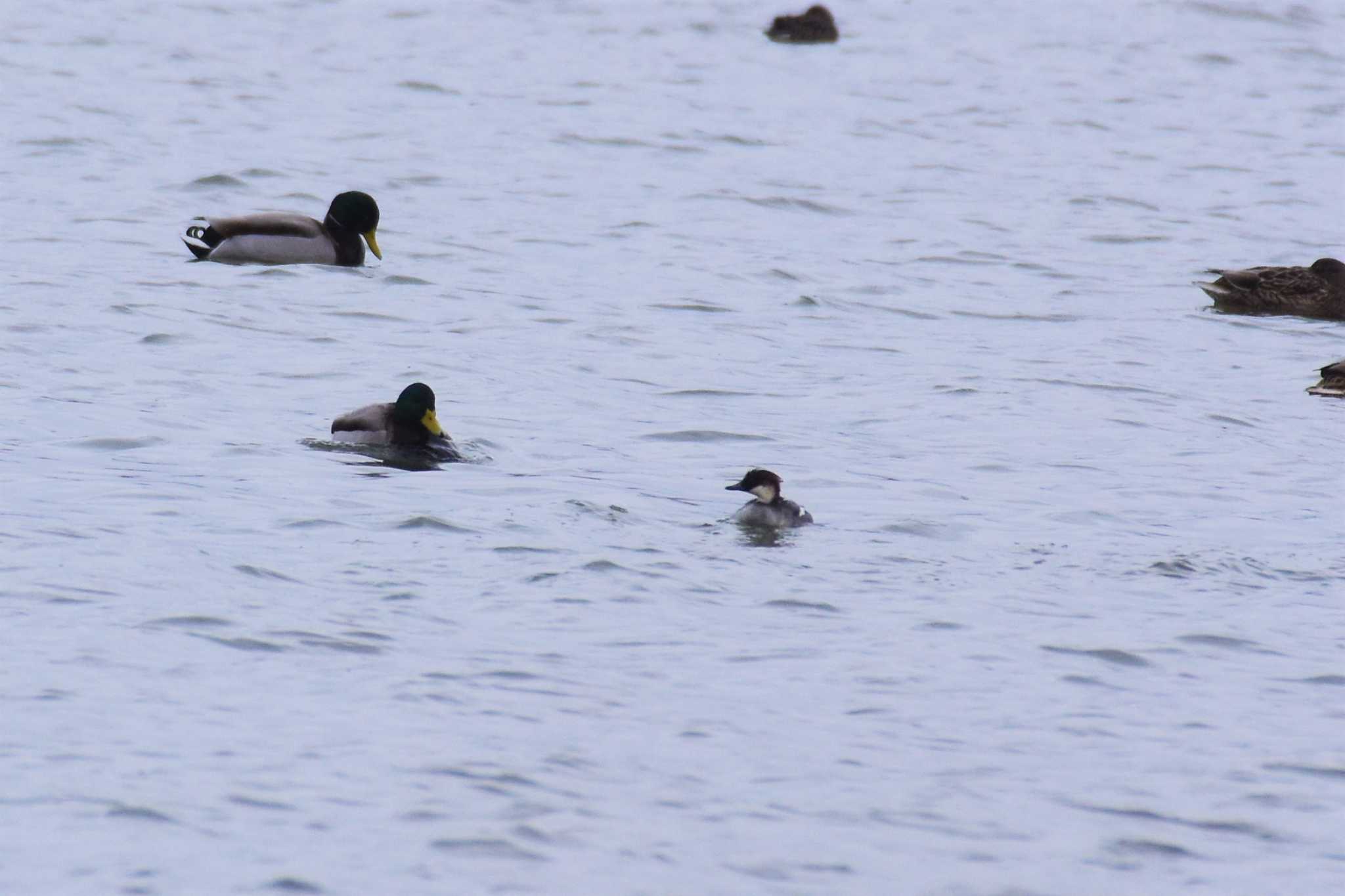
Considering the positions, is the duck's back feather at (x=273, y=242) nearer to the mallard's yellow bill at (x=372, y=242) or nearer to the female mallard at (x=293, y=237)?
the female mallard at (x=293, y=237)

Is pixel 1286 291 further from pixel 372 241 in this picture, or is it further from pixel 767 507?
pixel 767 507

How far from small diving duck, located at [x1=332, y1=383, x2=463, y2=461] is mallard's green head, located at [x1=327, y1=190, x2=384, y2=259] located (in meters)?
6.92

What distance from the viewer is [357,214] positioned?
62.0 ft

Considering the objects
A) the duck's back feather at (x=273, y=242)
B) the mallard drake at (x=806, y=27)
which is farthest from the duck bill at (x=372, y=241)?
the mallard drake at (x=806, y=27)

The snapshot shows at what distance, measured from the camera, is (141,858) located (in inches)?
260

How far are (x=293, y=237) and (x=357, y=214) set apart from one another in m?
0.68

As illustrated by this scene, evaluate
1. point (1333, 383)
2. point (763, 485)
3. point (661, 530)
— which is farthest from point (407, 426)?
point (1333, 383)

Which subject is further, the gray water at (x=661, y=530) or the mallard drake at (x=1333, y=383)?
the mallard drake at (x=1333, y=383)

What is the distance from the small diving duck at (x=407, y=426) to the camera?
475 inches

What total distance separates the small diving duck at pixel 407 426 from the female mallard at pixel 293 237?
259 inches

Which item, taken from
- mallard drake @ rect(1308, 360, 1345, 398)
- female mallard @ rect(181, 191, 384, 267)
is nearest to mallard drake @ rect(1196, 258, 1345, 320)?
mallard drake @ rect(1308, 360, 1345, 398)

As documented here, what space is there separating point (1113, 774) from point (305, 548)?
4.11 metres

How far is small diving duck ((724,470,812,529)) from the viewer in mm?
10406

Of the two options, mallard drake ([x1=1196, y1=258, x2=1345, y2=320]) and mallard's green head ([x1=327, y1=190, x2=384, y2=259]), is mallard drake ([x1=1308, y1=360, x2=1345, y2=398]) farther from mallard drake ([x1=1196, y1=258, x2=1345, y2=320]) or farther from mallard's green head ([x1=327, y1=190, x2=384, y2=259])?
mallard's green head ([x1=327, y1=190, x2=384, y2=259])
